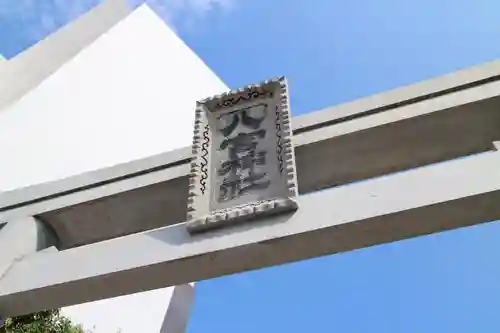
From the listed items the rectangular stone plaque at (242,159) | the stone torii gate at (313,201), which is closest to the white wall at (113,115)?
the stone torii gate at (313,201)

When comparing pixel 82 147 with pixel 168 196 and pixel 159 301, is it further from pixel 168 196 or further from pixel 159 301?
pixel 168 196

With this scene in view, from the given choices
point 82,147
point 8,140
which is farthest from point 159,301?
point 8,140

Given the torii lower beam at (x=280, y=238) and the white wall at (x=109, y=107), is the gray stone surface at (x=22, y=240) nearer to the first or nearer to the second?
the torii lower beam at (x=280, y=238)

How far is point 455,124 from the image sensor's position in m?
2.18

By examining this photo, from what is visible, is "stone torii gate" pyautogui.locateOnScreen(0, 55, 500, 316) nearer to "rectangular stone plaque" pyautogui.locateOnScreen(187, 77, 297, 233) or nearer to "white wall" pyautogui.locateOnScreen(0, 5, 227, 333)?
"rectangular stone plaque" pyautogui.locateOnScreen(187, 77, 297, 233)

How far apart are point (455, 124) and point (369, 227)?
620mm

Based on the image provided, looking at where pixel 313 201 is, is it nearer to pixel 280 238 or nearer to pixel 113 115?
pixel 280 238

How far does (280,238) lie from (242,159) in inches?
19.2

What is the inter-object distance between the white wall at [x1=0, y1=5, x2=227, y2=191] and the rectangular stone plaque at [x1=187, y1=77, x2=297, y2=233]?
161 cm

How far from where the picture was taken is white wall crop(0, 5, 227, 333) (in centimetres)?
374

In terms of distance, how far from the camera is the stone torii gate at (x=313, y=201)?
1.85m

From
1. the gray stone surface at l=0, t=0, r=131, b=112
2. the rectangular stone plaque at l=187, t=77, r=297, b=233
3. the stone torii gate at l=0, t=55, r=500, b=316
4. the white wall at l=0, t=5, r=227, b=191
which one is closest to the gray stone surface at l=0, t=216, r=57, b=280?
the stone torii gate at l=0, t=55, r=500, b=316

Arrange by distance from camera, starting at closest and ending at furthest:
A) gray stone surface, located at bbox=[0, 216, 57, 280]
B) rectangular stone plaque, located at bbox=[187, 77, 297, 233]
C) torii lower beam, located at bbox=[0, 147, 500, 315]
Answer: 1. torii lower beam, located at bbox=[0, 147, 500, 315]
2. rectangular stone plaque, located at bbox=[187, 77, 297, 233]
3. gray stone surface, located at bbox=[0, 216, 57, 280]

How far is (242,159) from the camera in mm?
2287
